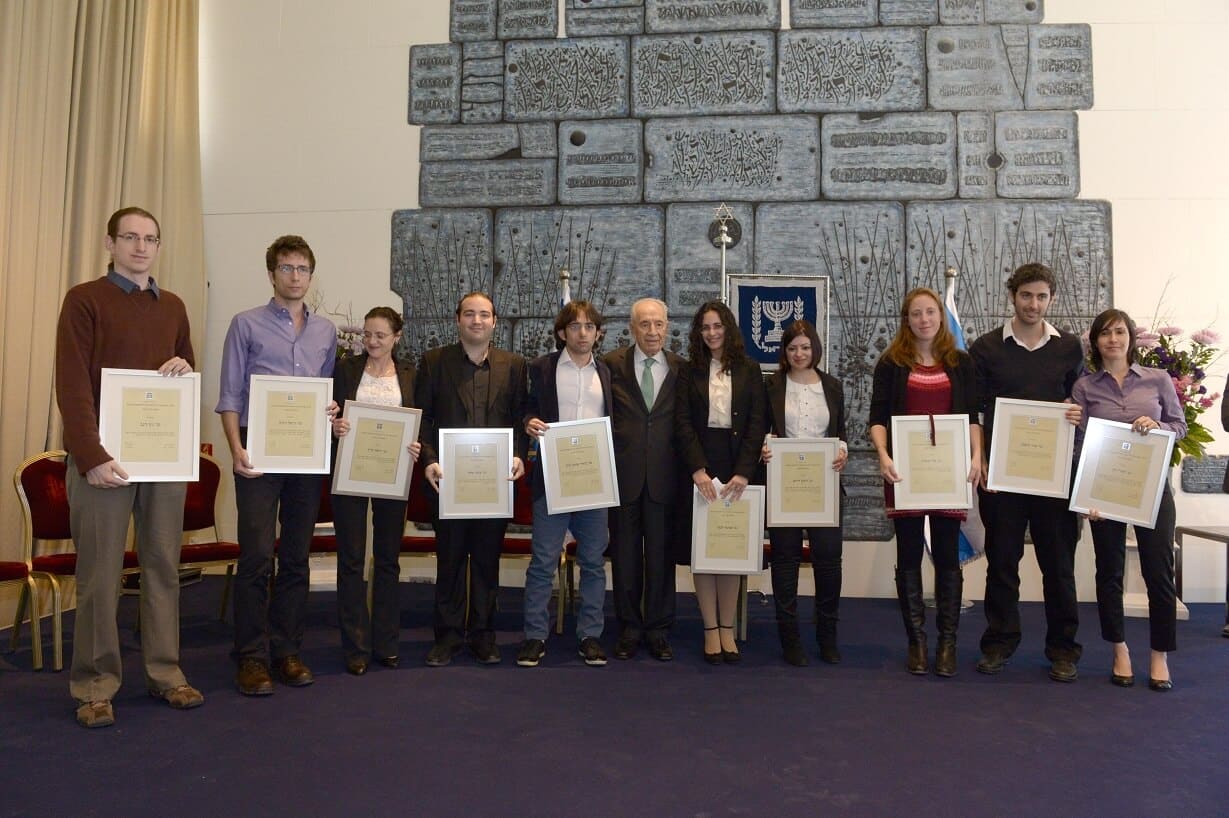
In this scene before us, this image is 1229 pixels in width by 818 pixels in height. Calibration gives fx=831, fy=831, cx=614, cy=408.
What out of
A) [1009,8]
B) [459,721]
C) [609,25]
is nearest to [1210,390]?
[1009,8]

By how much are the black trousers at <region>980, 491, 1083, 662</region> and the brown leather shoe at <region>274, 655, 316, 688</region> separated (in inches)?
112

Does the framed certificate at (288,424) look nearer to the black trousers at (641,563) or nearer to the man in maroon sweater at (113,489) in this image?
the man in maroon sweater at (113,489)

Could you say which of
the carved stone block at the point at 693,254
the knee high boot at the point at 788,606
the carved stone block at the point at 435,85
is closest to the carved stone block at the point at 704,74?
the carved stone block at the point at 693,254

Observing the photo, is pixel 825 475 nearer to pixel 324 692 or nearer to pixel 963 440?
pixel 963 440

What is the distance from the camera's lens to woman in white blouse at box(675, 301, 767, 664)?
11.9 ft

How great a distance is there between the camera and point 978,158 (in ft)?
18.8

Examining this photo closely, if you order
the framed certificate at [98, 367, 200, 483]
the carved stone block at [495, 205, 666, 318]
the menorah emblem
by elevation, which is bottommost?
the framed certificate at [98, 367, 200, 483]

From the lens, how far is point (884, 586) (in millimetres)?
5570

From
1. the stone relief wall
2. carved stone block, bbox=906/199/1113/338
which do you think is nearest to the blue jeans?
the stone relief wall

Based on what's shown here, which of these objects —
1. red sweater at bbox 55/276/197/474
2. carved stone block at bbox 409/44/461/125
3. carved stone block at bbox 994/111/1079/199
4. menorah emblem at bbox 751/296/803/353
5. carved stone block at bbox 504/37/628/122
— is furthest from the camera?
carved stone block at bbox 409/44/461/125

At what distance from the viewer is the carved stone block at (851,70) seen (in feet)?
19.1

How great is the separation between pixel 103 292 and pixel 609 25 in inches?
171

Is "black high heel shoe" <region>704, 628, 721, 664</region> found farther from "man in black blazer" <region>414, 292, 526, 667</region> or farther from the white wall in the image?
the white wall

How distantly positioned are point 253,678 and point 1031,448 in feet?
10.5
